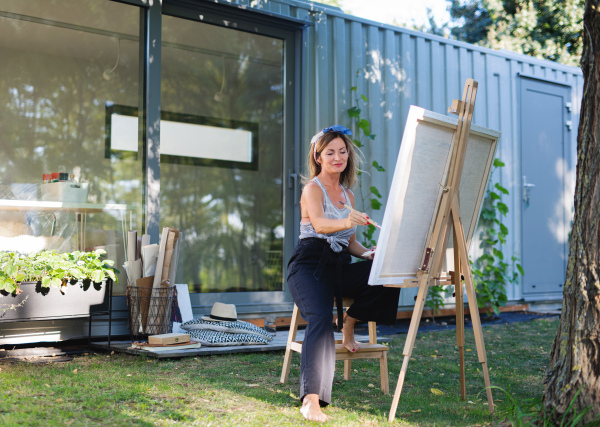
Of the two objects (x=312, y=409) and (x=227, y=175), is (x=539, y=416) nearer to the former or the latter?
(x=312, y=409)

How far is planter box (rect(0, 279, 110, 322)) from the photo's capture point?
10.9ft

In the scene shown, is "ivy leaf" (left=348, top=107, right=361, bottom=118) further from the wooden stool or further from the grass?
the wooden stool

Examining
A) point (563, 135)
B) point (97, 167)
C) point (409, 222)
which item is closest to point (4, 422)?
point (409, 222)

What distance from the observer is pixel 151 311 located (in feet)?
12.6

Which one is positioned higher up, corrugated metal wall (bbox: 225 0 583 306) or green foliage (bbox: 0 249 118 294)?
corrugated metal wall (bbox: 225 0 583 306)

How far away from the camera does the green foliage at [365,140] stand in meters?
5.29

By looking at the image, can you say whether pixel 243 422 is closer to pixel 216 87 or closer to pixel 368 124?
pixel 368 124

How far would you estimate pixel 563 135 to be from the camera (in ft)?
22.2

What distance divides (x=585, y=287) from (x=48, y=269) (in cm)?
275

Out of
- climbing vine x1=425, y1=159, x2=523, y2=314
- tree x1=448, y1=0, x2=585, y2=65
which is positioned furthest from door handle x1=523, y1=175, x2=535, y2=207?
tree x1=448, y1=0, x2=585, y2=65

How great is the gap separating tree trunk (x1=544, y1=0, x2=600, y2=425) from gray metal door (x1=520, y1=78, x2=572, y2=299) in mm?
4514

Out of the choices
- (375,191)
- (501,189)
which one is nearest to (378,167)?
(375,191)

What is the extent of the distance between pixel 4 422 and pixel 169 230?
2.00 m

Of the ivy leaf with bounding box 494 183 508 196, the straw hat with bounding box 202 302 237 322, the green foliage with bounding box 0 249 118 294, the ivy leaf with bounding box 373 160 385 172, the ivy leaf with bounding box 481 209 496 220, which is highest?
the ivy leaf with bounding box 373 160 385 172
